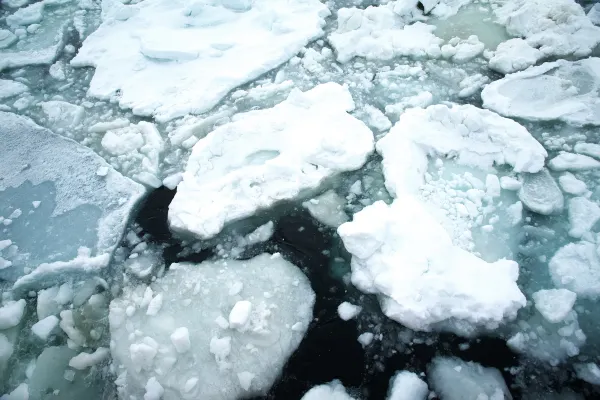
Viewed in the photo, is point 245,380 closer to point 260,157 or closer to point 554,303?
point 260,157

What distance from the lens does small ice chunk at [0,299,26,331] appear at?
1.50 meters

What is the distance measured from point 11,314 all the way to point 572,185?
2760mm

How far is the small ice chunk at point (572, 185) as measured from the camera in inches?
68.8

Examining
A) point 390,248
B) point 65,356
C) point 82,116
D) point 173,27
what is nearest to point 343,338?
point 390,248

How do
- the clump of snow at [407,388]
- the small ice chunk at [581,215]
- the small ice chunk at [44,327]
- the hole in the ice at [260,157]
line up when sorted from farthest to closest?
the hole in the ice at [260,157]
the small ice chunk at [581,215]
the small ice chunk at [44,327]
the clump of snow at [407,388]

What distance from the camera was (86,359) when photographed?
1397 mm

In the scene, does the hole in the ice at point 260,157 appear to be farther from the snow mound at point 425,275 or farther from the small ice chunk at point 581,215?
the small ice chunk at point 581,215

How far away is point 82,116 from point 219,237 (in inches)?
61.0

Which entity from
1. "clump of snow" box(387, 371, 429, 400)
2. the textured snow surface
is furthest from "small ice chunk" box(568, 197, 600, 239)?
the textured snow surface

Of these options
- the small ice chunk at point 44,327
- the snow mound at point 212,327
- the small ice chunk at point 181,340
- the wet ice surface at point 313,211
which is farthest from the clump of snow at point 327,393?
the small ice chunk at point 44,327

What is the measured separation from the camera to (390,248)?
154 centimetres

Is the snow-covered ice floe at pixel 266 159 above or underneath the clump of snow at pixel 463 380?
above

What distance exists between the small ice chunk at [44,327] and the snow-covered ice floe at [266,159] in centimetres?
65

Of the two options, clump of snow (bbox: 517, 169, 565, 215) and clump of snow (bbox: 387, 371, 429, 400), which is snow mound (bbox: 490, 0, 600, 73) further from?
clump of snow (bbox: 387, 371, 429, 400)
